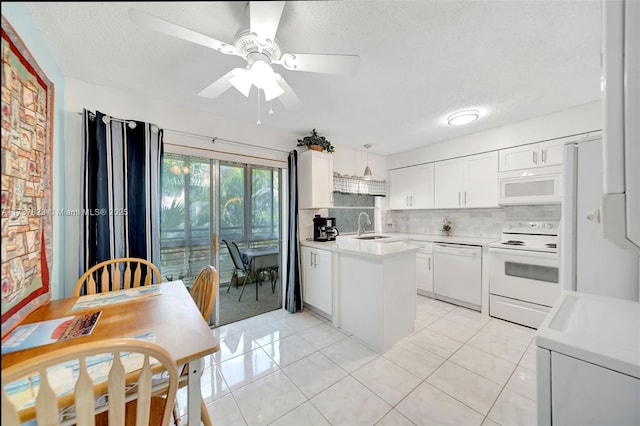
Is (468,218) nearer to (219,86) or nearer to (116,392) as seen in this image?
(219,86)

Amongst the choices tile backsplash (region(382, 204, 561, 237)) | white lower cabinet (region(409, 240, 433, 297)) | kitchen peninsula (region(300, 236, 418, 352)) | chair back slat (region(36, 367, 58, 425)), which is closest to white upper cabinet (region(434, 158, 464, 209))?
tile backsplash (region(382, 204, 561, 237))

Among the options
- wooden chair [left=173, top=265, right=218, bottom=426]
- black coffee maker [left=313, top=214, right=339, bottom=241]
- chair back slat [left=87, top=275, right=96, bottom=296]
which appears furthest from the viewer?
black coffee maker [left=313, top=214, right=339, bottom=241]

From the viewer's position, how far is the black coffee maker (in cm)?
320

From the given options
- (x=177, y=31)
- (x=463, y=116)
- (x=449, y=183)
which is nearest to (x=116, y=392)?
(x=177, y=31)

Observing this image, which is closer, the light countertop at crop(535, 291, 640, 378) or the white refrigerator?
the light countertop at crop(535, 291, 640, 378)

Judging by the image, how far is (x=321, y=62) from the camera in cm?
123

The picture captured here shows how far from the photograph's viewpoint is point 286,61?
4.08ft

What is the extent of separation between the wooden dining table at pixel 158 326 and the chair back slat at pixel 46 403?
0.80 ft

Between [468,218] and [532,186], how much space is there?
930mm

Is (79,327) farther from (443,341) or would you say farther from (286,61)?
(443,341)

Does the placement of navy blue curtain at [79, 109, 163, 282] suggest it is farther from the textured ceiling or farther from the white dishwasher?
the white dishwasher

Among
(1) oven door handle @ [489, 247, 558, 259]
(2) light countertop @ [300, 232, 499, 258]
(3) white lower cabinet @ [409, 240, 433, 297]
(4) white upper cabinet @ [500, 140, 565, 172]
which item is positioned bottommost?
(3) white lower cabinet @ [409, 240, 433, 297]

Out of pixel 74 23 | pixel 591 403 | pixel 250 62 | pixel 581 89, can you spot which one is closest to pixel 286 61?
pixel 250 62

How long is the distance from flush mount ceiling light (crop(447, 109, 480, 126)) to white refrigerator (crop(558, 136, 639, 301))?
128cm
